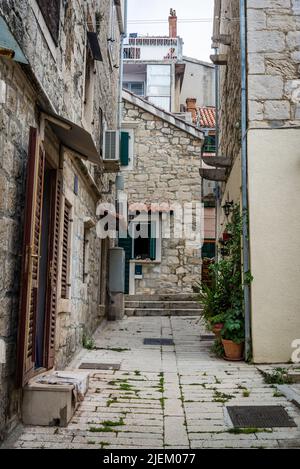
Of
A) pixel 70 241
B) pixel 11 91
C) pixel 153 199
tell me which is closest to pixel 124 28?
pixel 153 199

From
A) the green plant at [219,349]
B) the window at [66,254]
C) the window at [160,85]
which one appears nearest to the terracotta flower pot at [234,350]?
the green plant at [219,349]

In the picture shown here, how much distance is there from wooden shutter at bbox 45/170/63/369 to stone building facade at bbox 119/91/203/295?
8.80 m

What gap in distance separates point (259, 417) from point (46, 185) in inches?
125

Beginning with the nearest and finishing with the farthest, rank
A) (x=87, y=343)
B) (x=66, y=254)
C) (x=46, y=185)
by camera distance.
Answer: (x=46, y=185) → (x=66, y=254) → (x=87, y=343)

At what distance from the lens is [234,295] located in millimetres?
6605

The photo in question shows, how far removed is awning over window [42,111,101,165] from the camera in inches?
171

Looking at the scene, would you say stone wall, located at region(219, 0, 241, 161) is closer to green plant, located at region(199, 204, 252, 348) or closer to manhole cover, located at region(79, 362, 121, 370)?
green plant, located at region(199, 204, 252, 348)

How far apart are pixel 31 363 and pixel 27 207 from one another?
1.25 meters

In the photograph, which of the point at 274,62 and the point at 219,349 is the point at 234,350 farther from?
the point at 274,62

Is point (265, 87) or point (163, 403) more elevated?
point (265, 87)

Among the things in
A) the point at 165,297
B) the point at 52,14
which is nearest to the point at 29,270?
the point at 52,14

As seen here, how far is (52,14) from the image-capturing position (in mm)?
4656

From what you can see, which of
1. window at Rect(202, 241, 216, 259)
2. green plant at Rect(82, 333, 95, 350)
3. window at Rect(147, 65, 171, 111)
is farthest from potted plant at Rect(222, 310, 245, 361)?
window at Rect(147, 65, 171, 111)
